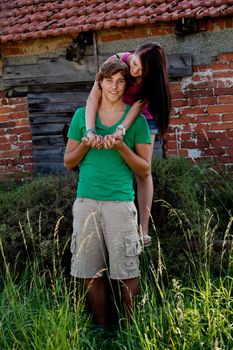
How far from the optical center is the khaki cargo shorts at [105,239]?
4.33 meters

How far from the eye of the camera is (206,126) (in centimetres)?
749

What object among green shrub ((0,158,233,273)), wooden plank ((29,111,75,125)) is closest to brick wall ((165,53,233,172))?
green shrub ((0,158,233,273))

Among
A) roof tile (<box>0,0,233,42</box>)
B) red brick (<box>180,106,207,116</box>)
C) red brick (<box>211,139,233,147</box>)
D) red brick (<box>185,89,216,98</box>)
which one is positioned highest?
roof tile (<box>0,0,233,42</box>)

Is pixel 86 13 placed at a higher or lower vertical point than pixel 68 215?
higher

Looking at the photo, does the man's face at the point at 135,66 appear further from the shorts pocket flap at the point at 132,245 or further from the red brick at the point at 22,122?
the red brick at the point at 22,122

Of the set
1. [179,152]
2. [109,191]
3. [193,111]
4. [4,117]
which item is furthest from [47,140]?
[109,191]

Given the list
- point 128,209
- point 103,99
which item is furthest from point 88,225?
point 103,99

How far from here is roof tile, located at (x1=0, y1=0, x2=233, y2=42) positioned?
7.07m

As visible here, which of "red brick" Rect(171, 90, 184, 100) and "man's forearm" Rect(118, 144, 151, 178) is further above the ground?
"red brick" Rect(171, 90, 184, 100)

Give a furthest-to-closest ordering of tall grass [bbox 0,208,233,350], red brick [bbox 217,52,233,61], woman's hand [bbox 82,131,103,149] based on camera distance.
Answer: red brick [bbox 217,52,233,61] → woman's hand [bbox 82,131,103,149] → tall grass [bbox 0,208,233,350]

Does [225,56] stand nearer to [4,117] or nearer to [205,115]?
[205,115]

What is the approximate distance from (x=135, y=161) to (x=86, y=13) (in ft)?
13.5

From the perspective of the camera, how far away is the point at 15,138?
8727 millimetres

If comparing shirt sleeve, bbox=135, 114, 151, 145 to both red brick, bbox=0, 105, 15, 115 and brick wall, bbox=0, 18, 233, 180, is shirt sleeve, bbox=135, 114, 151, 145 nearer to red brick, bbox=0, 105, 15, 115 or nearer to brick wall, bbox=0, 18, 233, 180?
brick wall, bbox=0, 18, 233, 180
